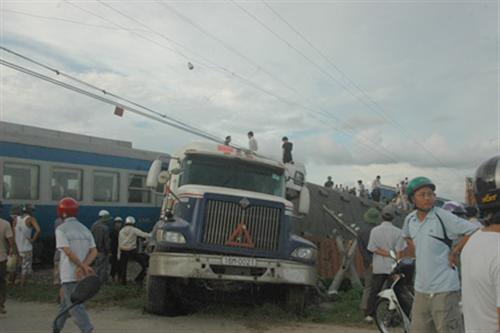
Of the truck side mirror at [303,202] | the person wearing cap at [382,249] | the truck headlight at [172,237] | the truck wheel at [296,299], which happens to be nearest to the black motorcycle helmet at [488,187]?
the person wearing cap at [382,249]

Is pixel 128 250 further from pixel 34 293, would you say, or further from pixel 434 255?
pixel 434 255

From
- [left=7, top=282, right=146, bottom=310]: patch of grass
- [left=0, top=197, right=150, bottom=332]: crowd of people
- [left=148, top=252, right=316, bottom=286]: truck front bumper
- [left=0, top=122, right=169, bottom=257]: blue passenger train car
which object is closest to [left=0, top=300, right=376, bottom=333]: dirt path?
[left=0, top=197, right=150, bottom=332]: crowd of people

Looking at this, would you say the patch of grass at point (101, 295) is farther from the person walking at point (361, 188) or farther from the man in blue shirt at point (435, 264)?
the person walking at point (361, 188)

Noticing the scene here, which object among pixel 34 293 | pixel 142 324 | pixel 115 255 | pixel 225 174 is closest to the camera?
pixel 142 324

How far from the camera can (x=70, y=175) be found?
17219 millimetres

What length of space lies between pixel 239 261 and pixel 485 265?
6.44 m

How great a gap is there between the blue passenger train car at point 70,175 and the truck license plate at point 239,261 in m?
8.10

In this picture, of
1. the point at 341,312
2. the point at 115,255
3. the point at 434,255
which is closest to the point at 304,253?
the point at 341,312

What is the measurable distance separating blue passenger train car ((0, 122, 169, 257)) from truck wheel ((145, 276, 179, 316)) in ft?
24.8

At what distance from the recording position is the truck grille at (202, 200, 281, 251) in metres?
9.26

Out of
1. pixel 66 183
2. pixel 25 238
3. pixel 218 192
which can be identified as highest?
pixel 218 192

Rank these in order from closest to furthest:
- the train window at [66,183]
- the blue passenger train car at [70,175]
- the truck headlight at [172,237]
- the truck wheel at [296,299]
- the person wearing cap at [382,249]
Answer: the person wearing cap at [382,249], the truck headlight at [172,237], the truck wheel at [296,299], the blue passenger train car at [70,175], the train window at [66,183]

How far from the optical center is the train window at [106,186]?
1806 centimetres

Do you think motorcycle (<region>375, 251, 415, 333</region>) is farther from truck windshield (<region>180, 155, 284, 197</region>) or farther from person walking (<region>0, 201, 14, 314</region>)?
person walking (<region>0, 201, 14, 314</region>)
